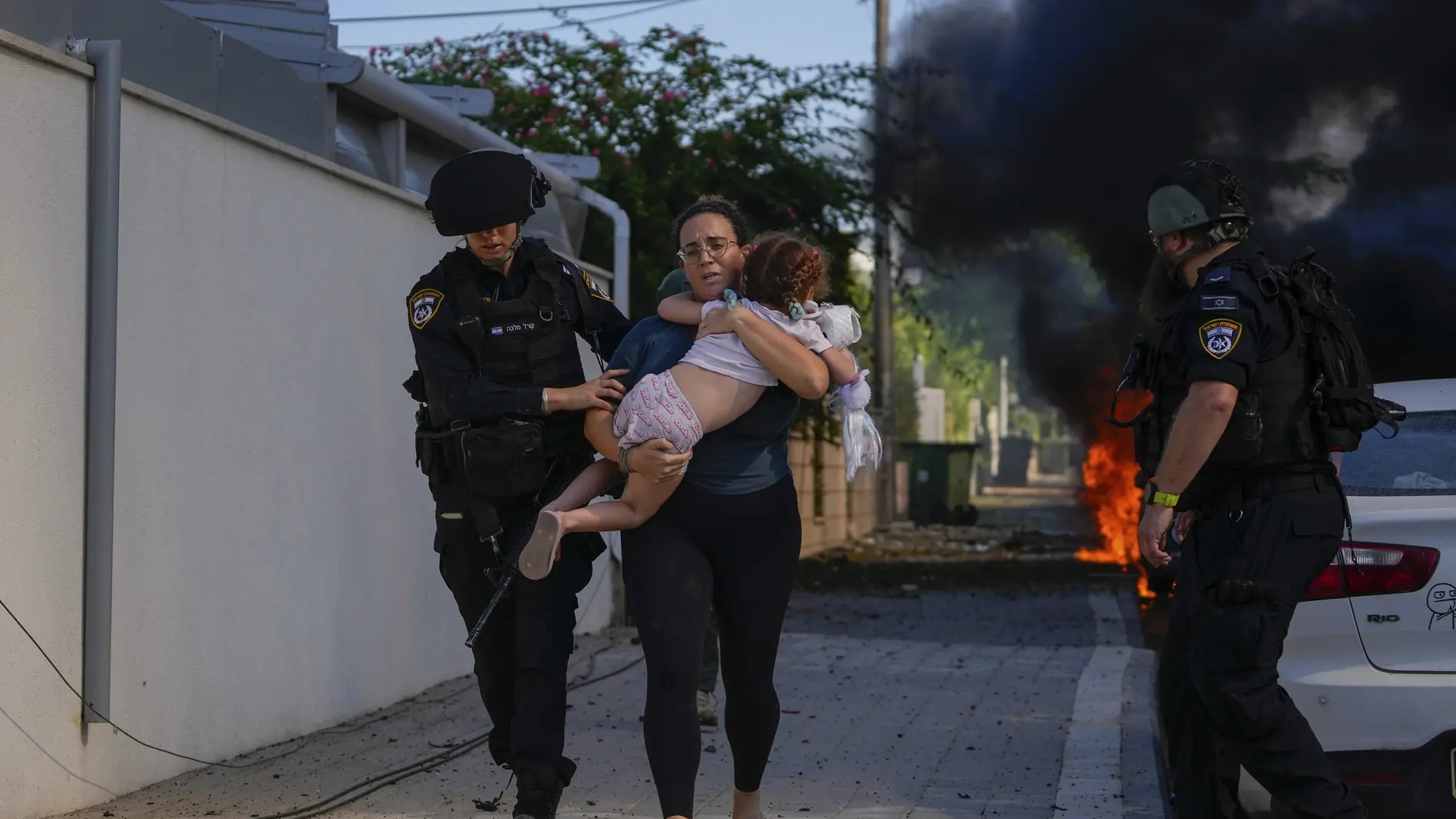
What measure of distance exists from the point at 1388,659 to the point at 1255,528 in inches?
28.7

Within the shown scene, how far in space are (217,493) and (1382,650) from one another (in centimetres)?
397

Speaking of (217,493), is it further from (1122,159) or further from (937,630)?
(1122,159)

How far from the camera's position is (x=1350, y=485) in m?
4.98

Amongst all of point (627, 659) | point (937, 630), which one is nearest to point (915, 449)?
point (937, 630)

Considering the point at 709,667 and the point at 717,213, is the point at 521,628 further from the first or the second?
the point at 709,667

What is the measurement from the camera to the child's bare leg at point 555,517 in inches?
162

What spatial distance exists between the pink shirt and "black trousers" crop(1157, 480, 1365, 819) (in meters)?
1.14

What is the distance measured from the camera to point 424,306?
4395mm

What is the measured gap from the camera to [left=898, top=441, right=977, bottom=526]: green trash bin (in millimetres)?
29344

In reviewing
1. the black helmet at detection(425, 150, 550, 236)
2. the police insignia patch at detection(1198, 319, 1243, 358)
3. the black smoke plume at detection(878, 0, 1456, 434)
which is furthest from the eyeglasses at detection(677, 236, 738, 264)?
the black smoke plume at detection(878, 0, 1456, 434)

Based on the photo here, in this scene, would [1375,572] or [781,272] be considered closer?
[781,272]

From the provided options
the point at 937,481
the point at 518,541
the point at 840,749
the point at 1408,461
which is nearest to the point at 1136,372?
the point at 1408,461

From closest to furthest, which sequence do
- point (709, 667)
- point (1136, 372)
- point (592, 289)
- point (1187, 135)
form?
point (1136, 372), point (592, 289), point (709, 667), point (1187, 135)

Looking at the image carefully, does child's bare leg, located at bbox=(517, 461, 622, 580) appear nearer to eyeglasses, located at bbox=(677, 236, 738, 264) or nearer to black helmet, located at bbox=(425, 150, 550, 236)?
eyeglasses, located at bbox=(677, 236, 738, 264)
